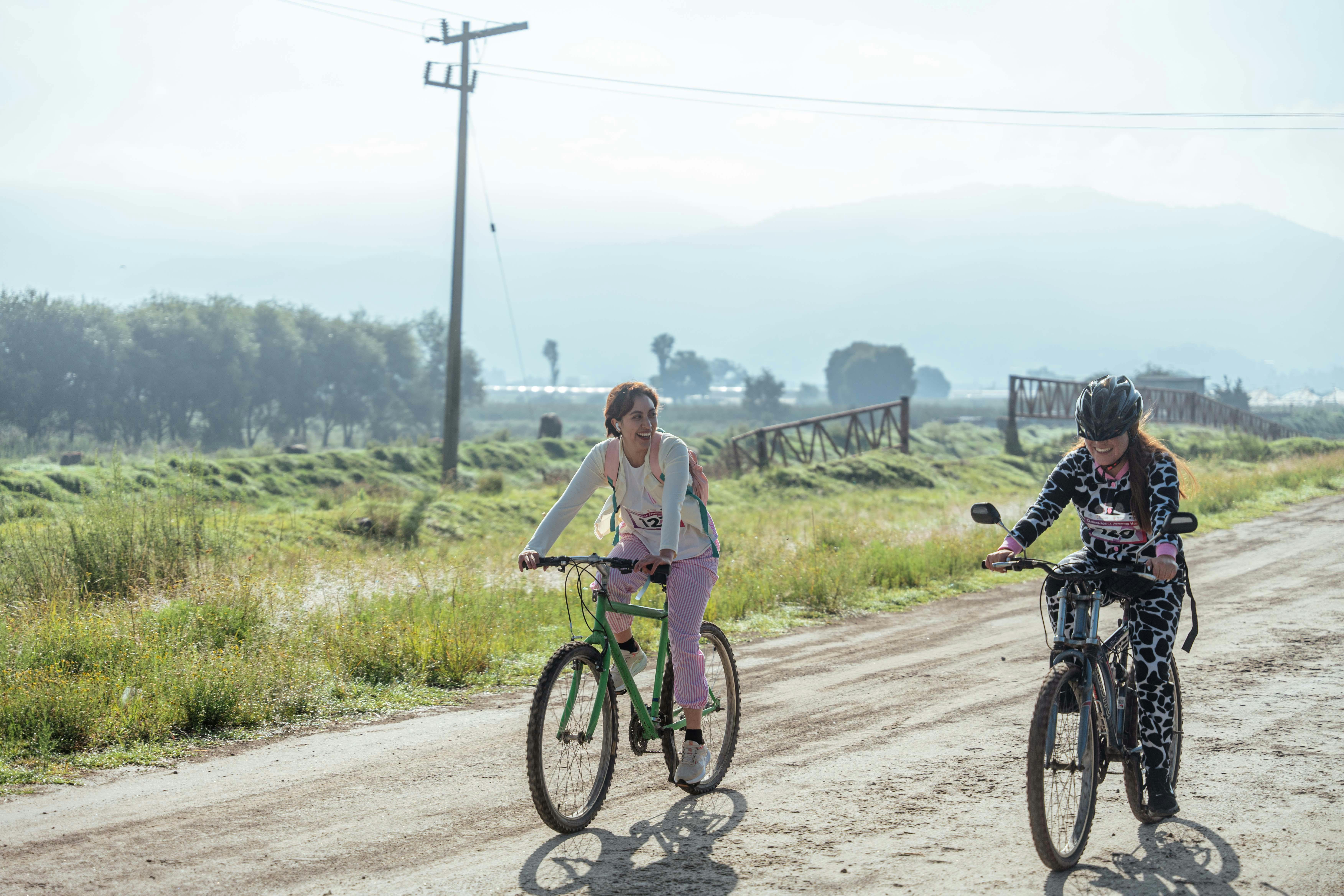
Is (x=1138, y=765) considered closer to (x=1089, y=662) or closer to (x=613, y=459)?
(x=1089, y=662)

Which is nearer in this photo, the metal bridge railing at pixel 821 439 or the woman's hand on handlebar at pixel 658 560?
the woman's hand on handlebar at pixel 658 560

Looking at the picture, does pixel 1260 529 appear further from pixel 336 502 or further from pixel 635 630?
pixel 336 502

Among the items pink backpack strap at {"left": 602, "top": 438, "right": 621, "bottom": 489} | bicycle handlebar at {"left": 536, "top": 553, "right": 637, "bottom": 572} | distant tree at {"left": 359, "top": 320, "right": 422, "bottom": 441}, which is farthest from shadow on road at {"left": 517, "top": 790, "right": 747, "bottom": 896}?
distant tree at {"left": 359, "top": 320, "right": 422, "bottom": 441}

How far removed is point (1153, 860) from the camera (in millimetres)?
4457

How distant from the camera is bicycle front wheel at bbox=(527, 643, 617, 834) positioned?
468cm

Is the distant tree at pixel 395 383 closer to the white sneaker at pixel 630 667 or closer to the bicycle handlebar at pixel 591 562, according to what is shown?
the white sneaker at pixel 630 667

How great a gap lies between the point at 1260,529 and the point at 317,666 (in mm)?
16226

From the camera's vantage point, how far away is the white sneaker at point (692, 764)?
17.4ft

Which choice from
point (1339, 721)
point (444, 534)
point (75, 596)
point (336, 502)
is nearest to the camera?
point (1339, 721)

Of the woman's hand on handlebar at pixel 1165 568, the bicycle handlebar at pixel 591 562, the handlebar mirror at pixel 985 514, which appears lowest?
the bicycle handlebar at pixel 591 562

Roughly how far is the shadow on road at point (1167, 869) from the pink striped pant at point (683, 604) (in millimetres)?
1816

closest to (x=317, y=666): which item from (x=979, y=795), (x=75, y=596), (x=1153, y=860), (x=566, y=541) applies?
(x=75, y=596)

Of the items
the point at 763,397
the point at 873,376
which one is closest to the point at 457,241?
the point at 763,397

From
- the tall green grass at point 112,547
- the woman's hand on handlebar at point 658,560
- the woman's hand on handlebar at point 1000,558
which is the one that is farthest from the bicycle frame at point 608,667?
the tall green grass at point 112,547
